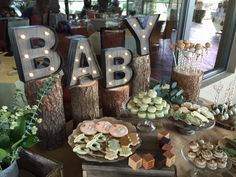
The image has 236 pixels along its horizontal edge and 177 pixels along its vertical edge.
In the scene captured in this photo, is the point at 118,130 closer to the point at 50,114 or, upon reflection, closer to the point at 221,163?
the point at 50,114

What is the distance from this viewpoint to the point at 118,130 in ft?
3.34

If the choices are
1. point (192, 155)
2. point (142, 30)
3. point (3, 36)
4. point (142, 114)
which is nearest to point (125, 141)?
point (142, 114)

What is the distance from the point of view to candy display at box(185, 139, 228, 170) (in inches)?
36.3

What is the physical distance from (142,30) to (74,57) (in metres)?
0.43

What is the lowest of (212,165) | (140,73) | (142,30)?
(212,165)

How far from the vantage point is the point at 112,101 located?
124cm

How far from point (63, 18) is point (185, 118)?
273 centimetres

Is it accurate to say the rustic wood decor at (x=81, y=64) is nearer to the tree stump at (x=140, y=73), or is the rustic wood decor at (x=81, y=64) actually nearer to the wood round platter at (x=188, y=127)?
the tree stump at (x=140, y=73)

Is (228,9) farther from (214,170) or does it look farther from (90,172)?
(90,172)

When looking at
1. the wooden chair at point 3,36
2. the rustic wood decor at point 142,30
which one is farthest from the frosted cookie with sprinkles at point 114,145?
the wooden chair at point 3,36

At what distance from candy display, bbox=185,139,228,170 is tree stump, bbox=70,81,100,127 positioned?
481mm

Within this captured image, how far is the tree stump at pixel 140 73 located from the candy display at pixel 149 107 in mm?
212

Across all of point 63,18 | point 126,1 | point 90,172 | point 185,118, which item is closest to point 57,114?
point 90,172

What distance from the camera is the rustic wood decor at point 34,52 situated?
87cm
